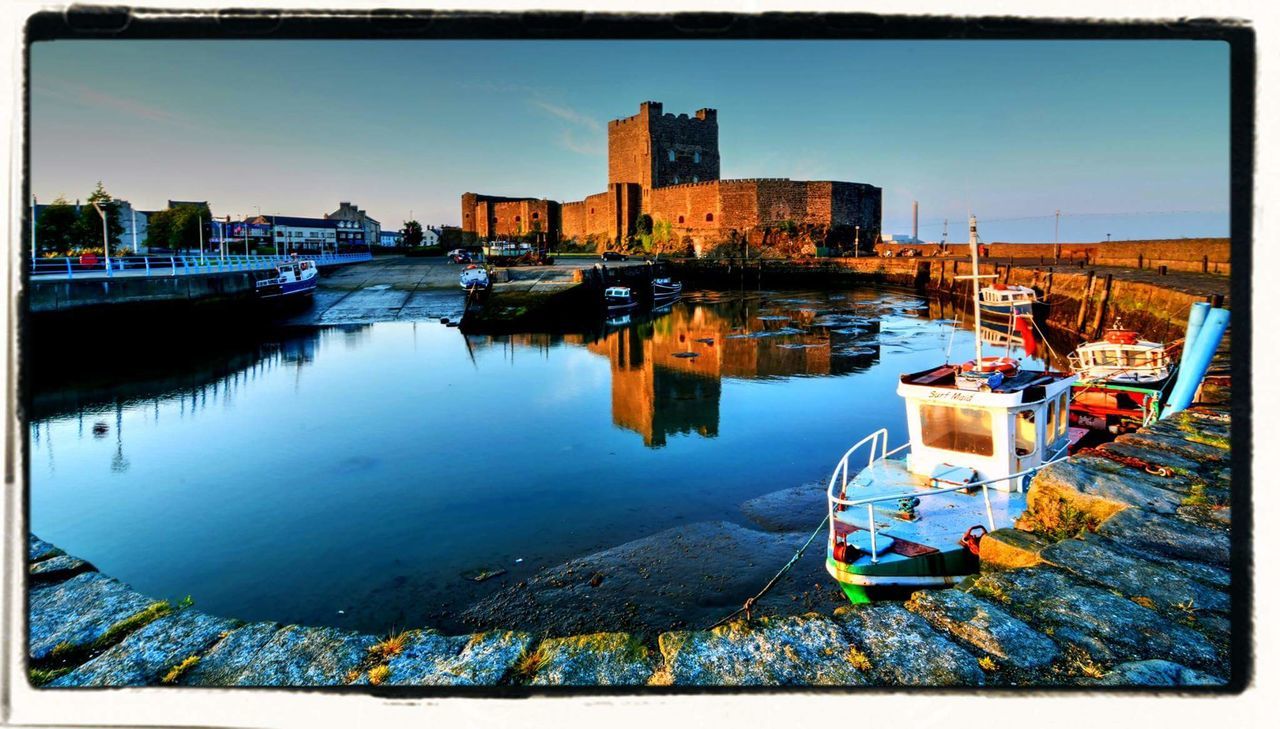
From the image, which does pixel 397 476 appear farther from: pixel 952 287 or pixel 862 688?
pixel 952 287

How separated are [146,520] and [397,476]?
321 cm

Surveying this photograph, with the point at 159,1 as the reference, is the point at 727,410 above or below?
below

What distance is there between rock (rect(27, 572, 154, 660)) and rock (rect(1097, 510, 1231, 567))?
389 centimetres

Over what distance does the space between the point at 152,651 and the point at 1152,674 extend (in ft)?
9.99

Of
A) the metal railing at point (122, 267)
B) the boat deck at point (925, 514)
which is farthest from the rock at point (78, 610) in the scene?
the metal railing at point (122, 267)

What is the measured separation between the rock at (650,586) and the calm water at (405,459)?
42cm

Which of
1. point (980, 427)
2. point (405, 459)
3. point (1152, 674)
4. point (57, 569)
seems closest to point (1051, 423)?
point (980, 427)

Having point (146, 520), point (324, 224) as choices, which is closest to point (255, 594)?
point (146, 520)

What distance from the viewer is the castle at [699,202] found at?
59656mm

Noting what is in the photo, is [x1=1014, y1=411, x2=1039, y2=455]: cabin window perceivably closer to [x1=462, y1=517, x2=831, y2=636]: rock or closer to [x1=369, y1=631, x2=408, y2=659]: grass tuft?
[x1=462, y1=517, x2=831, y2=636]: rock

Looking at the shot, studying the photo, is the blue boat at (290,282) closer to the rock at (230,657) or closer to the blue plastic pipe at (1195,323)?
the rock at (230,657)

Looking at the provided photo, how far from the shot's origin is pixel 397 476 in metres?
10.5

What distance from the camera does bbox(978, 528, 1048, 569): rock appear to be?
2912 mm

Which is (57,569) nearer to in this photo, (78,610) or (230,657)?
(78,610)
